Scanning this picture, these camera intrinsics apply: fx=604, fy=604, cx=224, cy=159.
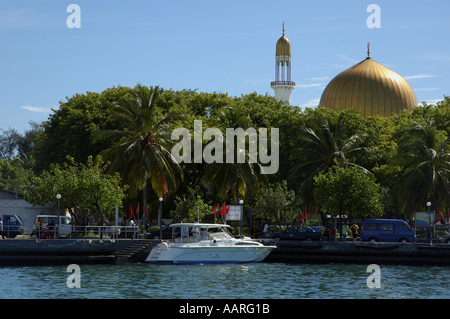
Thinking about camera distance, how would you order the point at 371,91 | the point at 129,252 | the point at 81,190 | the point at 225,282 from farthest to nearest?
the point at 371,91
the point at 81,190
the point at 129,252
the point at 225,282

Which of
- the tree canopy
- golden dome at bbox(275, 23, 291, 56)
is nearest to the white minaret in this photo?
golden dome at bbox(275, 23, 291, 56)

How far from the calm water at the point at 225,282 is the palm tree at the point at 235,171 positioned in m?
10.3

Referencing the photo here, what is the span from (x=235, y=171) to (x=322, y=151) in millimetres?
8436

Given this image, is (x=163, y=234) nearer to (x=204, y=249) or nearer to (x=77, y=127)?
(x=204, y=249)

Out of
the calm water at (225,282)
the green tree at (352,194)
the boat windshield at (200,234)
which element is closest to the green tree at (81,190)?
the calm water at (225,282)

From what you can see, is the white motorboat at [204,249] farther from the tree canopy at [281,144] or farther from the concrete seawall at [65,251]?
the tree canopy at [281,144]

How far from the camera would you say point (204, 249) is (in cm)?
3734

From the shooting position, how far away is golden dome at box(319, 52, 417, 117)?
270 ft

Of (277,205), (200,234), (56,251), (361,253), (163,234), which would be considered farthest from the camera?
(277,205)

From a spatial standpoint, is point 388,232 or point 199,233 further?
point 388,232

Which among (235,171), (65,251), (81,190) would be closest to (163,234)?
(81,190)

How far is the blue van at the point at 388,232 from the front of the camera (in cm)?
4222

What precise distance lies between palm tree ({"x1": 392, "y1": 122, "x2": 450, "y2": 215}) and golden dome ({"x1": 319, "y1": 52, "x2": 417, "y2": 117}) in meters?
33.0
